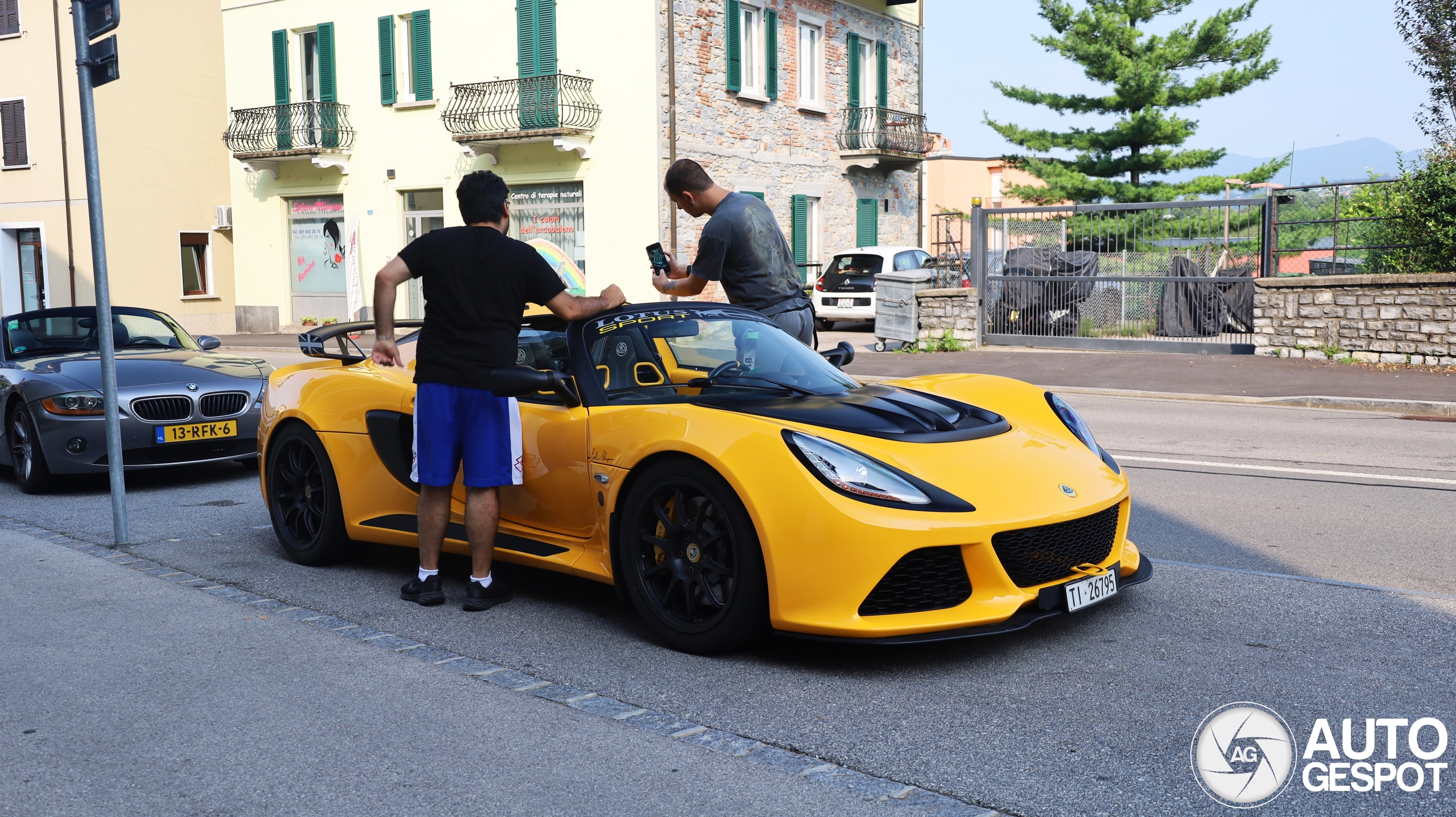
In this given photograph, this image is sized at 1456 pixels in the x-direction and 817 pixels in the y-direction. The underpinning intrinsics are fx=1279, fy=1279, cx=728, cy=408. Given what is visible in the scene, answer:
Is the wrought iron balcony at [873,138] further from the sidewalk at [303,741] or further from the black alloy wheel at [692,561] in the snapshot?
the sidewalk at [303,741]

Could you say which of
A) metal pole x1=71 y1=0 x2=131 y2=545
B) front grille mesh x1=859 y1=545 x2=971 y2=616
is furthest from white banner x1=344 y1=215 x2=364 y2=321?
front grille mesh x1=859 y1=545 x2=971 y2=616

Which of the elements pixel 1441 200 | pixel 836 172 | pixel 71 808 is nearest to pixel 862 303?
pixel 836 172

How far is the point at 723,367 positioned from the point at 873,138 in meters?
26.9

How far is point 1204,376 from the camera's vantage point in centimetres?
1559

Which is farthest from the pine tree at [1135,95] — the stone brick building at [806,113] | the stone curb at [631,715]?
the stone curb at [631,715]

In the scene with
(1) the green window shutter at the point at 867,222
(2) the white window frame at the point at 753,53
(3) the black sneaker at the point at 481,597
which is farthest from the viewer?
(1) the green window shutter at the point at 867,222

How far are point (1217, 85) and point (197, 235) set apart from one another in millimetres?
26702

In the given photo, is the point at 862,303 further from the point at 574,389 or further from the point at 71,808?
the point at 71,808

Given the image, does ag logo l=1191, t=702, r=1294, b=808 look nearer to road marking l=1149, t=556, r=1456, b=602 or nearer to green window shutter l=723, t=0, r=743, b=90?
road marking l=1149, t=556, r=1456, b=602

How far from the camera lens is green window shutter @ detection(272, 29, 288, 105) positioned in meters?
30.0

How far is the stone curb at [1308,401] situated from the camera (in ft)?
42.1

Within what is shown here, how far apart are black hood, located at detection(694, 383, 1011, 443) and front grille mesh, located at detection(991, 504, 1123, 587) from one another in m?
0.50

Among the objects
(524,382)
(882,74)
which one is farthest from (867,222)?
(524,382)

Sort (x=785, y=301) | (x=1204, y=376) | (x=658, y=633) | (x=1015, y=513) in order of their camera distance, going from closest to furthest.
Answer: (x=1015, y=513), (x=658, y=633), (x=785, y=301), (x=1204, y=376)
